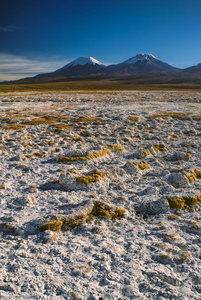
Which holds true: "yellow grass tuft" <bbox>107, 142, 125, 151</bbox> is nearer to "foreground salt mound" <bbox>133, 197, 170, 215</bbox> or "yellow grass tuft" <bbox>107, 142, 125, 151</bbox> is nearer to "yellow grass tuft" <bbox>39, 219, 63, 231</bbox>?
"foreground salt mound" <bbox>133, 197, 170, 215</bbox>

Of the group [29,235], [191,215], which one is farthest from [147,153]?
[29,235]

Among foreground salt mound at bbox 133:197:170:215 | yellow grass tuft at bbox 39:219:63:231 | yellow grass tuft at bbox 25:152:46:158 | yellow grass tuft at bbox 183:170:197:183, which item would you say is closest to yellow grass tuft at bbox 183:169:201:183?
yellow grass tuft at bbox 183:170:197:183

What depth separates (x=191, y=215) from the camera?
4.75m

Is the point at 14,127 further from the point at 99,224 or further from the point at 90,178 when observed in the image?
the point at 99,224

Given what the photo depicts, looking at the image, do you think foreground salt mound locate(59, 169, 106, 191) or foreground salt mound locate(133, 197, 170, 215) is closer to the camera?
foreground salt mound locate(133, 197, 170, 215)

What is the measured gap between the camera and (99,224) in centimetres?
441

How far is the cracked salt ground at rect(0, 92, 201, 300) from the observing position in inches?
120

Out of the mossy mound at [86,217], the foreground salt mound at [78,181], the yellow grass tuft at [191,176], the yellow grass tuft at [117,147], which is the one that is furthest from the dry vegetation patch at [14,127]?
the yellow grass tuft at [191,176]

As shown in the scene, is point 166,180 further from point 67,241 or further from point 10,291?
point 10,291

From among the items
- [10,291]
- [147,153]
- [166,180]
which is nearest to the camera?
[10,291]

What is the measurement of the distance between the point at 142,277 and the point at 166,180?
11.2 ft

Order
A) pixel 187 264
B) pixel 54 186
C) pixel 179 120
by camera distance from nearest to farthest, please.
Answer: pixel 187 264 < pixel 54 186 < pixel 179 120

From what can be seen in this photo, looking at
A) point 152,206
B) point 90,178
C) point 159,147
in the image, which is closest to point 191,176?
point 152,206

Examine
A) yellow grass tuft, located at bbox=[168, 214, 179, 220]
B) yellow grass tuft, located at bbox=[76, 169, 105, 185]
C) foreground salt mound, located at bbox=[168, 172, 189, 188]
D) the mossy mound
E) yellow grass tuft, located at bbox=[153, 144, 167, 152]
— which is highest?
yellow grass tuft, located at bbox=[153, 144, 167, 152]
